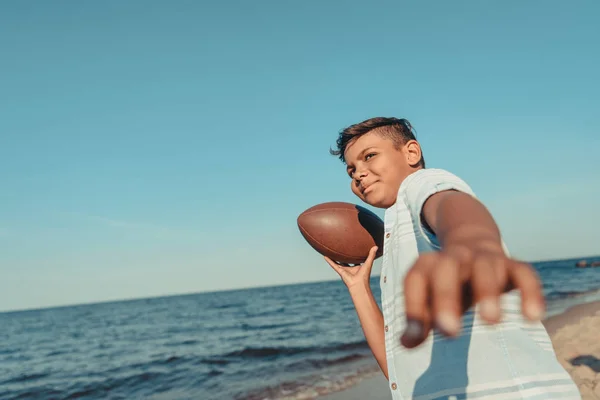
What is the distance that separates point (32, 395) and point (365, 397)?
8.33m

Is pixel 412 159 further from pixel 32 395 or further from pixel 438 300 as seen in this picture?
pixel 32 395

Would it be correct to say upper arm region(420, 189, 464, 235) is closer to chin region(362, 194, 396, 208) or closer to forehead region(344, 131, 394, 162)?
chin region(362, 194, 396, 208)

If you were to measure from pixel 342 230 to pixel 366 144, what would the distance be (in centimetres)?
139

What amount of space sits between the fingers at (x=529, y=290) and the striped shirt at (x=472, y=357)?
643mm

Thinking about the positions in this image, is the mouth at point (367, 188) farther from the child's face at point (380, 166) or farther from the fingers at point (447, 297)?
the fingers at point (447, 297)

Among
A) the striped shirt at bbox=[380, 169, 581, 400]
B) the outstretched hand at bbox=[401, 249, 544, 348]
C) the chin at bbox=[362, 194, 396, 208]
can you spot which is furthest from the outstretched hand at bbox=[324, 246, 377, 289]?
the outstretched hand at bbox=[401, 249, 544, 348]

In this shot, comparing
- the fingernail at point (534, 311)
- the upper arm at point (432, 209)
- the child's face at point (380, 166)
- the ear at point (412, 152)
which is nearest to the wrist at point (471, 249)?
Answer: the fingernail at point (534, 311)

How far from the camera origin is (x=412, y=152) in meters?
2.32

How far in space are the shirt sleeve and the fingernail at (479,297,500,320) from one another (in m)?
0.68

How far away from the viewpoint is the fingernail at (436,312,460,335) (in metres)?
0.70

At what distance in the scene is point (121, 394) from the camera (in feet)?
30.7

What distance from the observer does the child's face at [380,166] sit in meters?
2.23

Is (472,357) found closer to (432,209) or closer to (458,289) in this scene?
(432,209)

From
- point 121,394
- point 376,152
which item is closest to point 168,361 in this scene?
point 121,394
